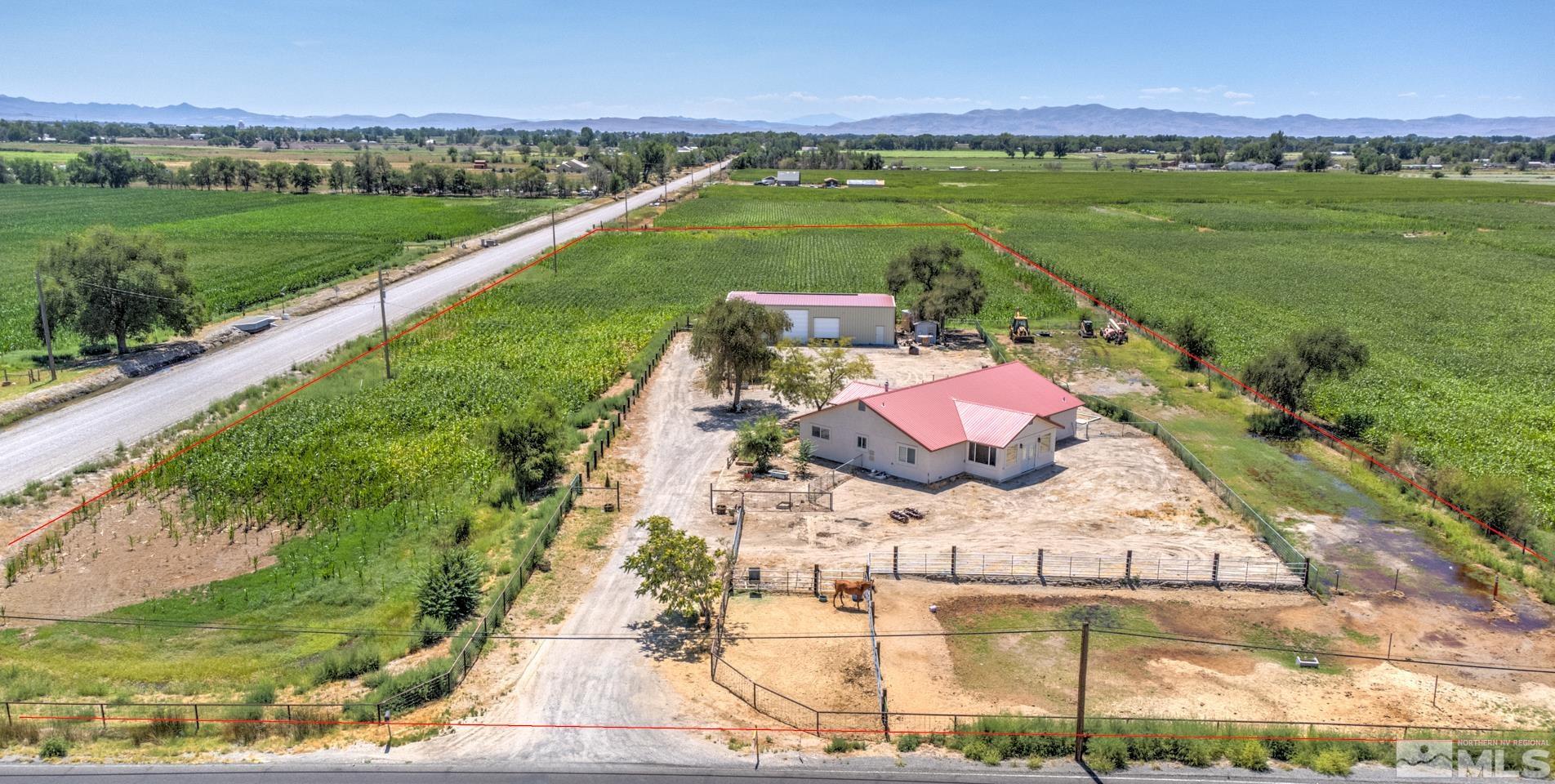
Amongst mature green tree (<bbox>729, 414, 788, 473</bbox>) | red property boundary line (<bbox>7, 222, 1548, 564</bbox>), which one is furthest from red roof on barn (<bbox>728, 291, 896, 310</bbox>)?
mature green tree (<bbox>729, 414, 788, 473</bbox>)

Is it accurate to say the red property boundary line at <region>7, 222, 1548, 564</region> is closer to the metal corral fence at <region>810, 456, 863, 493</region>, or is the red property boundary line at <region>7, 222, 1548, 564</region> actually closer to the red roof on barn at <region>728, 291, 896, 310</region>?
the red roof on barn at <region>728, 291, 896, 310</region>

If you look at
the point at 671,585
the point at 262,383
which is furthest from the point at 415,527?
the point at 262,383

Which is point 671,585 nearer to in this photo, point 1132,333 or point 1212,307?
point 1132,333

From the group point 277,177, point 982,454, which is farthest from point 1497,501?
point 277,177

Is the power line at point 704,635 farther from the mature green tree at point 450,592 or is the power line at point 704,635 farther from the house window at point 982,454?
the house window at point 982,454

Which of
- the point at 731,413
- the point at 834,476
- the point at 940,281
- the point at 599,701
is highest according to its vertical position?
the point at 940,281

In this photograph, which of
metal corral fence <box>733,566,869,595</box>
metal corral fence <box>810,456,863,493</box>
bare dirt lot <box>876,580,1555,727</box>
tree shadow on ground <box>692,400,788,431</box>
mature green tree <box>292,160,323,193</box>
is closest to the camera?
bare dirt lot <box>876,580,1555,727</box>

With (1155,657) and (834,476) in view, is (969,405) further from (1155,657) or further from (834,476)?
(1155,657)
